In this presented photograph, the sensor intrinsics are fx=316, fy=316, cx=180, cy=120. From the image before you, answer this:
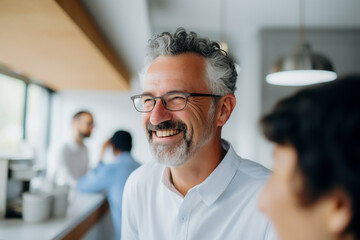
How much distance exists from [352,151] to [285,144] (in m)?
0.11

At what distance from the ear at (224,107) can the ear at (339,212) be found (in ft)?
2.91

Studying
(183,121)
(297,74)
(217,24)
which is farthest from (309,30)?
(183,121)

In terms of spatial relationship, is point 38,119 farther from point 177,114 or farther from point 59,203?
point 177,114

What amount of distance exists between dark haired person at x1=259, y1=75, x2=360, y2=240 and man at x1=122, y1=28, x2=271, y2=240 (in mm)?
614

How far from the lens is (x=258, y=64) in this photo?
465 cm

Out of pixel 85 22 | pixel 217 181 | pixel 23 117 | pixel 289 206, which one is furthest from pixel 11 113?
pixel 289 206

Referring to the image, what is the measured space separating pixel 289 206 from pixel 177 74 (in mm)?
796

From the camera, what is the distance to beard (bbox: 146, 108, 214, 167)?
3.93 feet

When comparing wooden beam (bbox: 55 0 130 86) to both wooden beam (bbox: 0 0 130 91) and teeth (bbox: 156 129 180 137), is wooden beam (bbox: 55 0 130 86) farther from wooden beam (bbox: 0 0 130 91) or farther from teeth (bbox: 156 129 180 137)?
teeth (bbox: 156 129 180 137)

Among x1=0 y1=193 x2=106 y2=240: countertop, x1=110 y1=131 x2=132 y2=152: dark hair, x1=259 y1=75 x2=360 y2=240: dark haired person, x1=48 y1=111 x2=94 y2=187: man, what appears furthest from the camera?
x1=48 y1=111 x2=94 y2=187: man

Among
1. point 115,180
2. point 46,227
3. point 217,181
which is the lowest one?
point 46,227

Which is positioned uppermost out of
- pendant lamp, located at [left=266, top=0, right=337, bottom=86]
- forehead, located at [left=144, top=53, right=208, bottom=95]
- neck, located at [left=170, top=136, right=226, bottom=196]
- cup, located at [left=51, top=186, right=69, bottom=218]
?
pendant lamp, located at [left=266, top=0, right=337, bottom=86]

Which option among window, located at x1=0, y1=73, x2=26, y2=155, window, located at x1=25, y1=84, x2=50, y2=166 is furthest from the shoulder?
window, located at x1=25, y1=84, x2=50, y2=166

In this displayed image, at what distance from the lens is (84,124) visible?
3377mm
